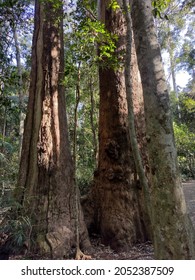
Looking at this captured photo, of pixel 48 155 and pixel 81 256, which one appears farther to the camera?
pixel 48 155

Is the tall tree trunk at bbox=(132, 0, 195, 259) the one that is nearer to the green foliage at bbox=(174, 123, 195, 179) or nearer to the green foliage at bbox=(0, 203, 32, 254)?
the green foliage at bbox=(0, 203, 32, 254)

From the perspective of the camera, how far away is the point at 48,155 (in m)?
4.71

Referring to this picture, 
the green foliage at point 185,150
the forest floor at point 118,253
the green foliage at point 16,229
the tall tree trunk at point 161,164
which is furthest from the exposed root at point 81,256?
the green foliage at point 185,150

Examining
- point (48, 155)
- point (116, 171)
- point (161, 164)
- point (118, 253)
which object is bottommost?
point (118, 253)

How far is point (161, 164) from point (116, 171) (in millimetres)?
2675

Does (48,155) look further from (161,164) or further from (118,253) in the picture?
(161,164)

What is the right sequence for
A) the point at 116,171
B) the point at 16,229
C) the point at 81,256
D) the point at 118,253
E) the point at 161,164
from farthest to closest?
the point at 116,171 → the point at 118,253 → the point at 81,256 → the point at 16,229 → the point at 161,164

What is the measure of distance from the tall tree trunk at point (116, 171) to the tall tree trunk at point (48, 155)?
0.59m

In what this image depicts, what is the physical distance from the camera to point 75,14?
5.59 m

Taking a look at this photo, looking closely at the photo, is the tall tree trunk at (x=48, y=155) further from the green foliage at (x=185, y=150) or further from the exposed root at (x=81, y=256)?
the green foliage at (x=185, y=150)

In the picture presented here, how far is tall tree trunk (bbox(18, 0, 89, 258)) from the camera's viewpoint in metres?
4.39

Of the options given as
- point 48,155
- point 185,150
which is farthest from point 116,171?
point 185,150

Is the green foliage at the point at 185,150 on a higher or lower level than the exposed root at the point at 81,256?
higher

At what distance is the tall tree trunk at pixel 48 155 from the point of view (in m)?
4.39
